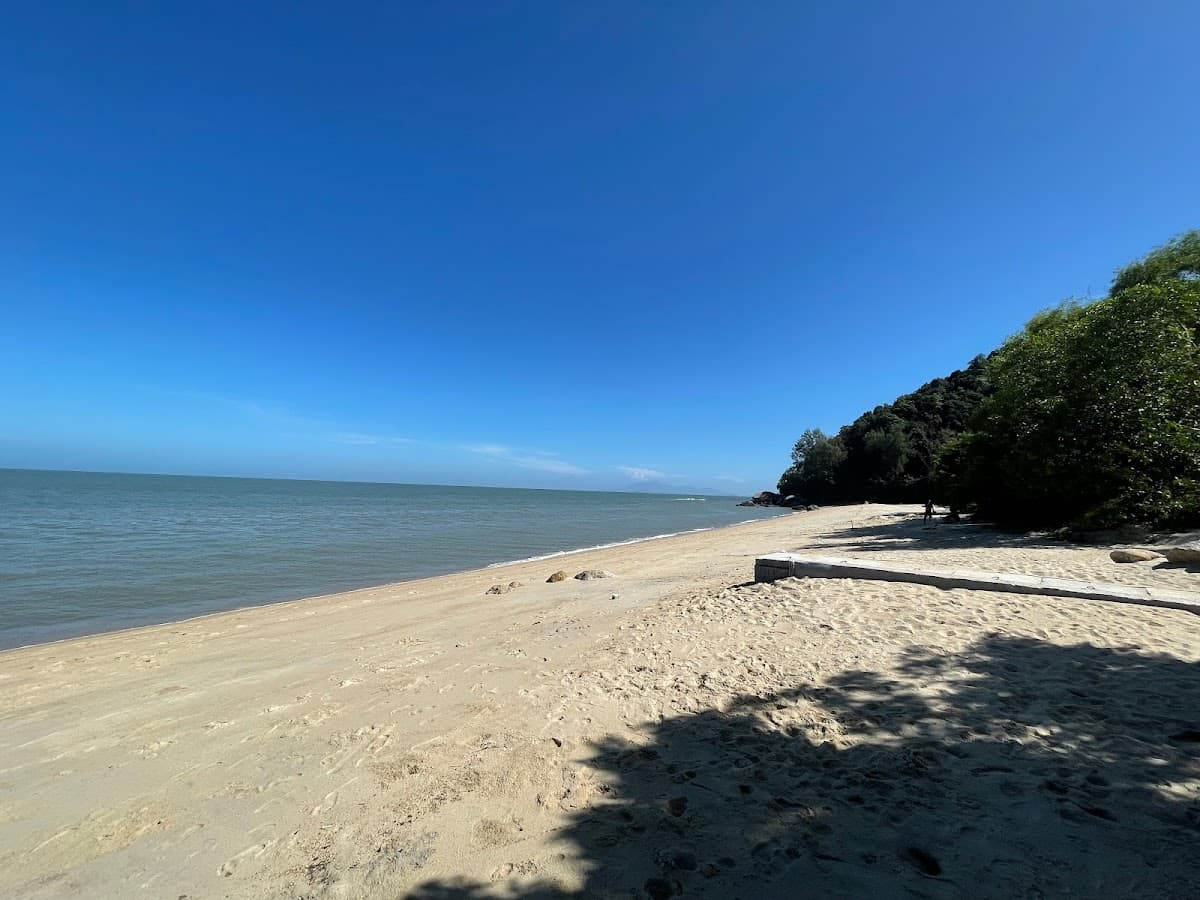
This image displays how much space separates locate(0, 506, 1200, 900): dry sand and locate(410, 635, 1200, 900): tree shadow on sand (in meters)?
0.02

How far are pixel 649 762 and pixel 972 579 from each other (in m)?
6.55

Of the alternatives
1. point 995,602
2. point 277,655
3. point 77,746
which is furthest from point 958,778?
point 277,655

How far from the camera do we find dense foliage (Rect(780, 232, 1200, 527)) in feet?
43.3

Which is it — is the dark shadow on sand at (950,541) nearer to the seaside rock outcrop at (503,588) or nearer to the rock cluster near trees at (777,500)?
the seaside rock outcrop at (503,588)

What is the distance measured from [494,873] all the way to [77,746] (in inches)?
179

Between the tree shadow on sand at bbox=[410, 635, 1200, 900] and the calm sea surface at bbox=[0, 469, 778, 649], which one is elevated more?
the tree shadow on sand at bbox=[410, 635, 1200, 900]

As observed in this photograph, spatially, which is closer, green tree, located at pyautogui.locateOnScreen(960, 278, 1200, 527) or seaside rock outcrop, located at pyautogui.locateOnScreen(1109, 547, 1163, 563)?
seaside rock outcrop, located at pyautogui.locateOnScreen(1109, 547, 1163, 563)

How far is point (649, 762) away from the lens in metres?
3.74

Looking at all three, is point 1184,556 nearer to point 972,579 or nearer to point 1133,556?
point 1133,556

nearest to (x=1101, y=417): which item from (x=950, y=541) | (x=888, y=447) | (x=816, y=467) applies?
(x=950, y=541)

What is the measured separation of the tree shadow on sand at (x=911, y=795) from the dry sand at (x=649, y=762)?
2 cm

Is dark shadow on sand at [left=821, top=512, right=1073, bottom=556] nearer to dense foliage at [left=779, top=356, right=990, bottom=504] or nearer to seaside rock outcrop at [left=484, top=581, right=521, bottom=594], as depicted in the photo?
seaside rock outcrop at [left=484, top=581, right=521, bottom=594]

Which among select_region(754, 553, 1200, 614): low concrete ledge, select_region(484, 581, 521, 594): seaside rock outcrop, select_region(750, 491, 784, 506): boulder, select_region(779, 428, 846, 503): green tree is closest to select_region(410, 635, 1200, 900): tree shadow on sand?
select_region(754, 553, 1200, 614): low concrete ledge

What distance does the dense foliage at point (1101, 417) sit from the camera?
13.2 metres
